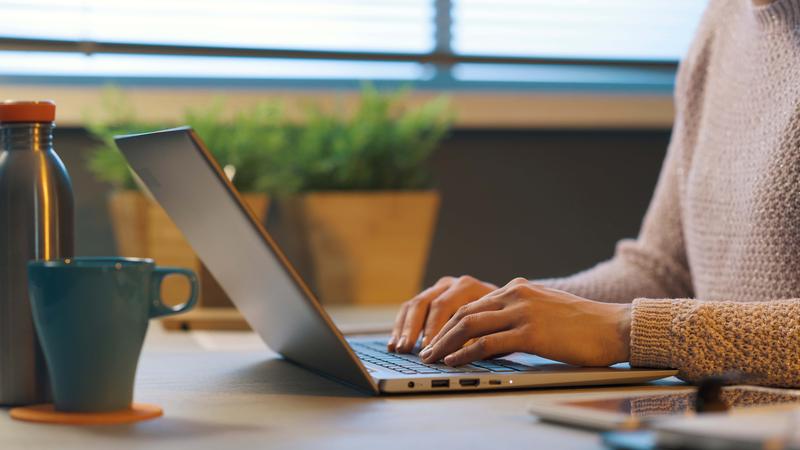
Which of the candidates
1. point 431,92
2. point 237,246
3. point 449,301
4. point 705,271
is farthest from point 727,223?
point 431,92

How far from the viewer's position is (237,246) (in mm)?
798

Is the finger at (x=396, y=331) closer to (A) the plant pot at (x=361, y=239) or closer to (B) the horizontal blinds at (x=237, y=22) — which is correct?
(A) the plant pot at (x=361, y=239)

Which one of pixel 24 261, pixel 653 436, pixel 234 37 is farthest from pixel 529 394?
pixel 234 37

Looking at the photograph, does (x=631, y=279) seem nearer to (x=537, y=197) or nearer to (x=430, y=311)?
(x=430, y=311)

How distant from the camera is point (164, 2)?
1.83m

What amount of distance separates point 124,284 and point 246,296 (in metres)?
0.29

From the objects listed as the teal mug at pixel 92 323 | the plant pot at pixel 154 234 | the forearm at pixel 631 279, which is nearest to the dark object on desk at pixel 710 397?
the teal mug at pixel 92 323

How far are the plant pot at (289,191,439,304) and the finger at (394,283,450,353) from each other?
69 centimetres

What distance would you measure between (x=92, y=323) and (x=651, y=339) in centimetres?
41

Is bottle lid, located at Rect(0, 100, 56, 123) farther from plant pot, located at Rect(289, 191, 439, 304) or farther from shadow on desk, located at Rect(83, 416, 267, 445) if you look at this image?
plant pot, located at Rect(289, 191, 439, 304)

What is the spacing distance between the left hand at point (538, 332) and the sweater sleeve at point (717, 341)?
0.02m

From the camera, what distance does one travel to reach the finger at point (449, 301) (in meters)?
0.94

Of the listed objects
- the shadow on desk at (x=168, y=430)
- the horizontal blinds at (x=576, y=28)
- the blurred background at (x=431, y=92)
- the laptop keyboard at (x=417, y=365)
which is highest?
the horizontal blinds at (x=576, y=28)

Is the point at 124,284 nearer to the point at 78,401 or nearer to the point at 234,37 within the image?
the point at 78,401
